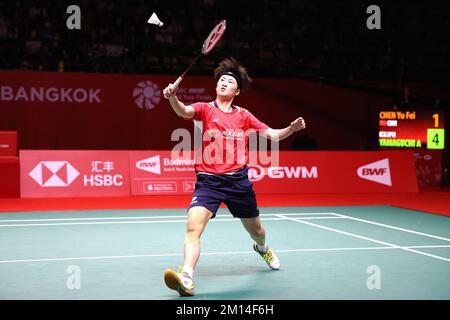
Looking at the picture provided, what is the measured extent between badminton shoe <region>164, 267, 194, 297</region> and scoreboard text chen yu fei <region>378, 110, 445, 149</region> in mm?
10044

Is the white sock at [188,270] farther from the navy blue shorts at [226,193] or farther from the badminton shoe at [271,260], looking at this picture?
the badminton shoe at [271,260]

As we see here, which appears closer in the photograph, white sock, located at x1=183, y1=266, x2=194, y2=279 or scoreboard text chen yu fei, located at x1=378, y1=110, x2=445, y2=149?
white sock, located at x1=183, y1=266, x2=194, y2=279

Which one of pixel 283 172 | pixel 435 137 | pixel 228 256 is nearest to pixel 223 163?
pixel 228 256

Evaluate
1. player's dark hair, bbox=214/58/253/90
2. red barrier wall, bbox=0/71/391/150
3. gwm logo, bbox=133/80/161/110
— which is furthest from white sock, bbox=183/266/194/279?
gwm logo, bbox=133/80/161/110

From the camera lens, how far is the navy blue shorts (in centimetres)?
546

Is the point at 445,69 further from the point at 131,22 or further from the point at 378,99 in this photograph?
the point at 131,22

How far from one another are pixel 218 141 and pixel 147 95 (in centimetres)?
1073

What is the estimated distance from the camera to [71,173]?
12508 mm

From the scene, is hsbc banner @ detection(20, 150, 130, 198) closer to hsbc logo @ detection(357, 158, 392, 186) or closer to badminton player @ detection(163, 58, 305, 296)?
hsbc logo @ detection(357, 158, 392, 186)

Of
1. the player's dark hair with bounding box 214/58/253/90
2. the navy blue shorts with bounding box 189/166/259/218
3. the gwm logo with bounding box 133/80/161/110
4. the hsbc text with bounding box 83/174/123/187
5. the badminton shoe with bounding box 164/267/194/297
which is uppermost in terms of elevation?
the gwm logo with bounding box 133/80/161/110

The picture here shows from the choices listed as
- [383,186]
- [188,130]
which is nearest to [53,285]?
[383,186]

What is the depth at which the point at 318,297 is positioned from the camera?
5039mm

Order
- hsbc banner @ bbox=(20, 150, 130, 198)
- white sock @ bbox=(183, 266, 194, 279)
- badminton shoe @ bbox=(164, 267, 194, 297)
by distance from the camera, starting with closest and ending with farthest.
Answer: badminton shoe @ bbox=(164, 267, 194, 297)
white sock @ bbox=(183, 266, 194, 279)
hsbc banner @ bbox=(20, 150, 130, 198)

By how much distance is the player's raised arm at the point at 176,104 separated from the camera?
4.93m
